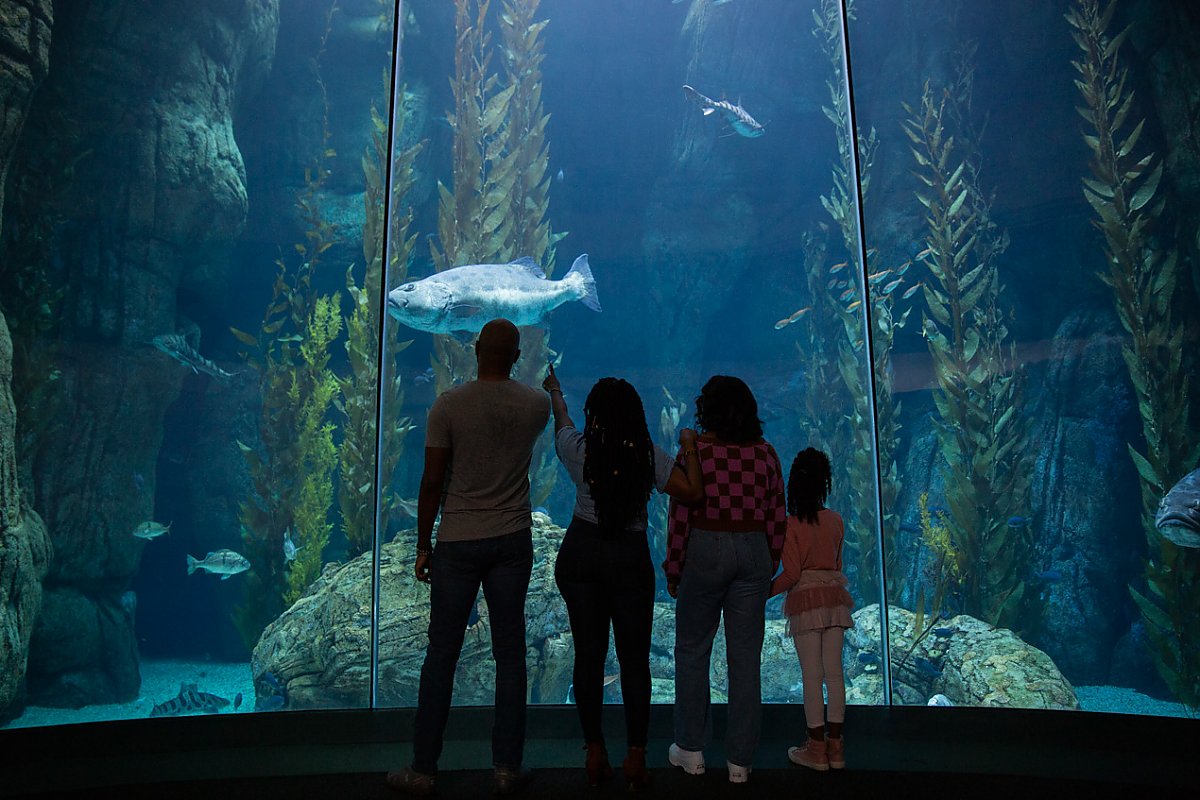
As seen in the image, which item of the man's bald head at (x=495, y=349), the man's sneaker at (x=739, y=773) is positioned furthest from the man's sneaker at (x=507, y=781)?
the man's bald head at (x=495, y=349)

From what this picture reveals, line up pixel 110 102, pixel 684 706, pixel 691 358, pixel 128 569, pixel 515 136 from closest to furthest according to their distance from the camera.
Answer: pixel 684 706, pixel 110 102, pixel 515 136, pixel 128 569, pixel 691 358

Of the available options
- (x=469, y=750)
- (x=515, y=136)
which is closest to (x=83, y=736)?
(x=469, y=750)

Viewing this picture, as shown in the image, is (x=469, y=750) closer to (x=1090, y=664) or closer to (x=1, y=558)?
(x=1, y=558)

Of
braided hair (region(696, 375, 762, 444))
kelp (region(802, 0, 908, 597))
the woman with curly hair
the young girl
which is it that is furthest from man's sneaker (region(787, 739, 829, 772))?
kelp (region(802, 0, 908, 597))

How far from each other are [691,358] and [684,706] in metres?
10.7

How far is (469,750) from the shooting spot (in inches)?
109

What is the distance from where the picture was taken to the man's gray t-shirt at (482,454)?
223 cm

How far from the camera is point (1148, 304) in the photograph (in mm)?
5102

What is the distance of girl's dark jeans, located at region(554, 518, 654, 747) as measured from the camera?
223 centimetres

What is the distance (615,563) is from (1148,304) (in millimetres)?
5078

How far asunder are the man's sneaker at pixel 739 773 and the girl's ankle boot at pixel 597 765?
407 millimetres

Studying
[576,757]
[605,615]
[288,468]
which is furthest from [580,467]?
[288,468]

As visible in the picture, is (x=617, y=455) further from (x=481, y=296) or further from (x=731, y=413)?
(x=481, y=296)

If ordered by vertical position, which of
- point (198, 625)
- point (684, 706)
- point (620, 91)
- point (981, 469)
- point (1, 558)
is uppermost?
point (620, 91)
